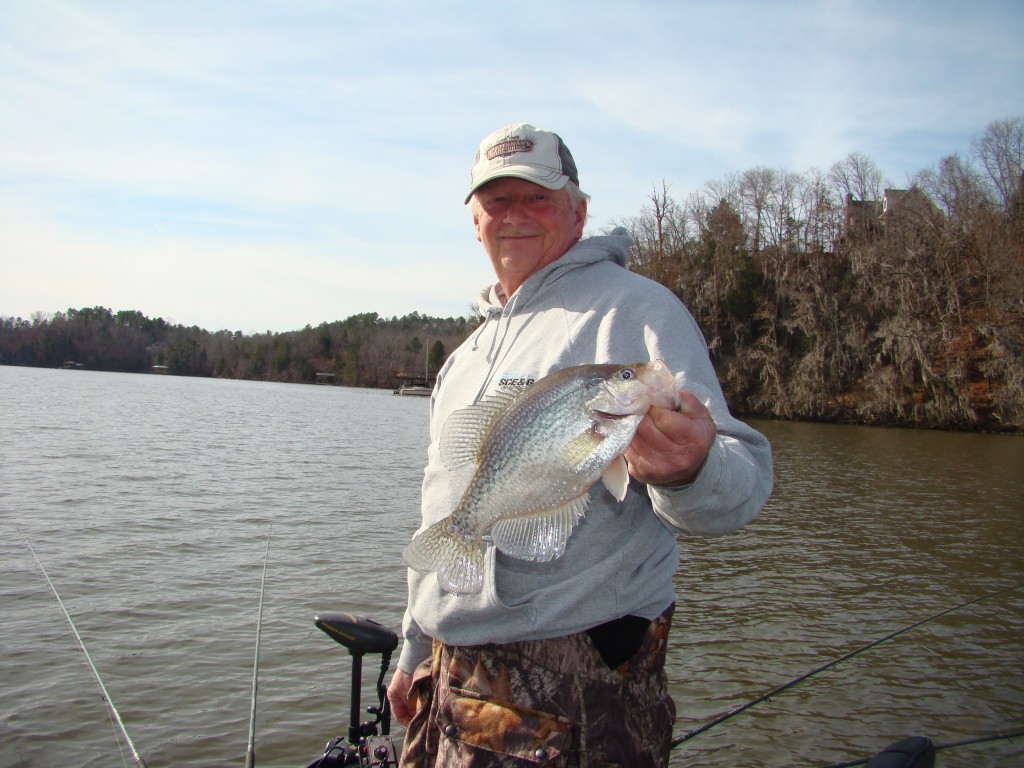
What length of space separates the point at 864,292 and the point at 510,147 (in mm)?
52697

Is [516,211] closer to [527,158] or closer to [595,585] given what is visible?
[527,158]

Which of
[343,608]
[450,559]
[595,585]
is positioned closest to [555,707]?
[595,585]

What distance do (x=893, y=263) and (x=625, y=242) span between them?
2037 inches

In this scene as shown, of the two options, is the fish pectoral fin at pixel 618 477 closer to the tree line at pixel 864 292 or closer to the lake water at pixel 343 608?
the lake water at pixel 343 608

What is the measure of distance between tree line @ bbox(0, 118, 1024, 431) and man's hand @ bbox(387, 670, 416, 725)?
4365cm

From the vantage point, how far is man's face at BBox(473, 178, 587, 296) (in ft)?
9.70

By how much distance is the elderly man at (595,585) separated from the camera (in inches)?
81.0

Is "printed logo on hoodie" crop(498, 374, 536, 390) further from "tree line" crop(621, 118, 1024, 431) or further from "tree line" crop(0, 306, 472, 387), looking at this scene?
"tree line" crop(0, 306, 472, 387)

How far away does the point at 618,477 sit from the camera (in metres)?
2.14

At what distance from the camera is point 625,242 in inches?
118

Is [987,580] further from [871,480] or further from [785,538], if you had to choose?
[871,480]

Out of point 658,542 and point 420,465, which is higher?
point 658,542

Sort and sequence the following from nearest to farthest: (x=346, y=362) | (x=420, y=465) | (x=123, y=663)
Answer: (x=123, y=663), (x=420, y=465), (x=346, y=362)

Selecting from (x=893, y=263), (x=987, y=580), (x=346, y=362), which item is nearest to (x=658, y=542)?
(x=987, y=580)
